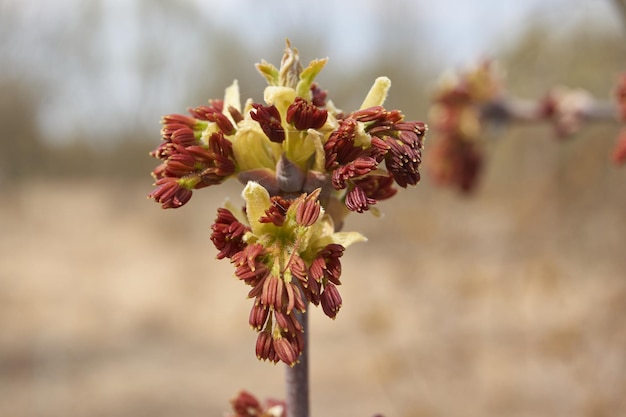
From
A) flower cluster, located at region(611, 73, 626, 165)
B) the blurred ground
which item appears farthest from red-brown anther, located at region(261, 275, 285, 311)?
the blurred ground

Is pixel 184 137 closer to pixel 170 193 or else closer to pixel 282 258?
pixel 170 193

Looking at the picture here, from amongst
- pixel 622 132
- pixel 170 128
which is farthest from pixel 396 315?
pixel 170 128

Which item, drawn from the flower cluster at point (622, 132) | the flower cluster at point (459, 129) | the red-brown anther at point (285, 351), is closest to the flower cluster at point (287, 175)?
the red-brown anther at point (285, 351)

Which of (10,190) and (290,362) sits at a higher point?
(10,190)

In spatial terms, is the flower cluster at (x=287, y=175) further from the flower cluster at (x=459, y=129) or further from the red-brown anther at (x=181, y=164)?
the flower cluster at (x=459, y=129)

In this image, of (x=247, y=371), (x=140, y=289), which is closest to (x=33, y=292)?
(x=140, y=289)

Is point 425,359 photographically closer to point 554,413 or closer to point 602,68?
point 554,413

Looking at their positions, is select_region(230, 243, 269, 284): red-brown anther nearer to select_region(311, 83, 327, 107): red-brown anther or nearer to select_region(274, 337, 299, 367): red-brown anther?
select_region(274, 337, 299, 367): red-brown anther

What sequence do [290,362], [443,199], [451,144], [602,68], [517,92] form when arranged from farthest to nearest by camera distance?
[443,199], [517,92], [602,68], [451,144], [290,362]
